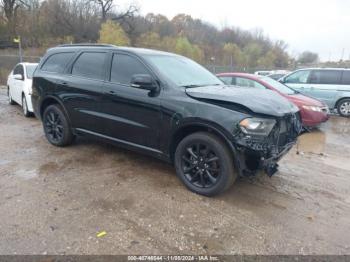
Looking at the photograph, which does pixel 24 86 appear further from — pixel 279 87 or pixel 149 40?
pixel 149 40

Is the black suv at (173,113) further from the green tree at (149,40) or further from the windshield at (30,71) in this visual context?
the green tree at (149,40)

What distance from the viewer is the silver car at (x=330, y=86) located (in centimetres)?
973

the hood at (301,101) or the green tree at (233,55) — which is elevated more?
the green tree at (233,55)

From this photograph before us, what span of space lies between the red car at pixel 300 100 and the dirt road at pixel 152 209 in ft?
7.70

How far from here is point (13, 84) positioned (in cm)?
889

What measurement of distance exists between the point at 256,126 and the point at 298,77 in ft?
27.3

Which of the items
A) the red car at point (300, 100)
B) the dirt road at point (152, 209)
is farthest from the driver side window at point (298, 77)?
the dirt road at point (152, 209)

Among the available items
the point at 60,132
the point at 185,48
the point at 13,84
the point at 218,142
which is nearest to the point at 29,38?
the point at 185,48

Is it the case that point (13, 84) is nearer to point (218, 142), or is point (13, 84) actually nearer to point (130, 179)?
point (130, 179)

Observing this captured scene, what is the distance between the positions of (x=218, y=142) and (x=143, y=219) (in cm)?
123

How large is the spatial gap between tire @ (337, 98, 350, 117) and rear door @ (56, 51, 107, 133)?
8811mm

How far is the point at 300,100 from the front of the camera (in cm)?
Result: 727

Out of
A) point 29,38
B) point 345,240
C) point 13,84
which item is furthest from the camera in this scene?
point 29,38

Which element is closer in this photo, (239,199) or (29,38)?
(239,199)
